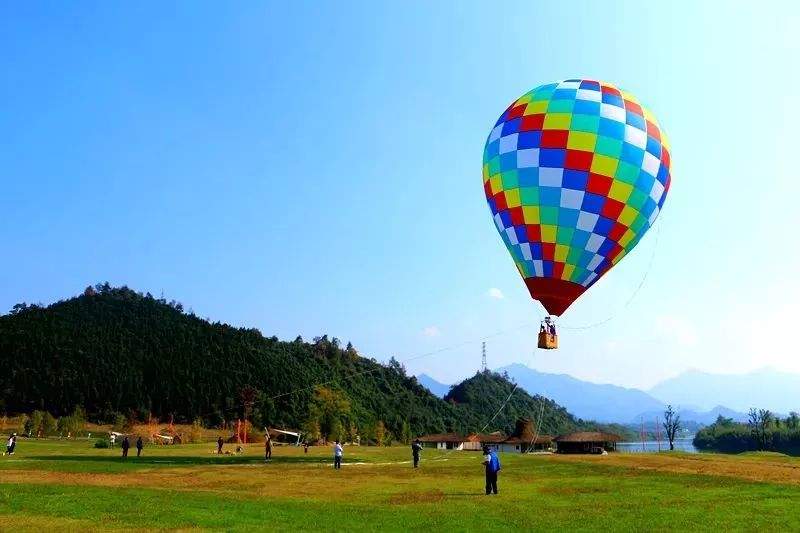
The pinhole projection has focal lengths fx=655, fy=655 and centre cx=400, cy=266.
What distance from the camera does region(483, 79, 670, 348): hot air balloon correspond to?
3250 cm

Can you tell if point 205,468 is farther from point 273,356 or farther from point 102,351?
point 273,356

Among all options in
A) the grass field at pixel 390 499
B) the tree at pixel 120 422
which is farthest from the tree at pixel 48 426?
the grass field at pixel 390 499

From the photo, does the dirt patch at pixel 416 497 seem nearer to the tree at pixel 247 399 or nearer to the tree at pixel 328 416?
the tree at pixel 247 399

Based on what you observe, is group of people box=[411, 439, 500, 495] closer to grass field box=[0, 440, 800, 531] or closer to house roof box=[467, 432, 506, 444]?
grass field box=[0, 440, 800, 531]

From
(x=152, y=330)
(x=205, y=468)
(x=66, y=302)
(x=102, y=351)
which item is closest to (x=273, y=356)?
(x=152, y=330)

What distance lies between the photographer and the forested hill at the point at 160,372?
5551 inches

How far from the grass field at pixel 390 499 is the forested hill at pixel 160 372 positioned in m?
88.4

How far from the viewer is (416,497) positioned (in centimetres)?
2222

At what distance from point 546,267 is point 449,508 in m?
17.1

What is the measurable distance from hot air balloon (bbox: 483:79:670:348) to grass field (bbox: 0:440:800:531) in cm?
1014

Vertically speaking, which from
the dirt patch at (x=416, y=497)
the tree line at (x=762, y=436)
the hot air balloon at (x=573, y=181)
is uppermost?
the hot air balloon at (x=573, y=181)

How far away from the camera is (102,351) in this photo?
155625 mm

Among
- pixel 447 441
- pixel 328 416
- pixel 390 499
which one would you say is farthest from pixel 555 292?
pixel 328 416

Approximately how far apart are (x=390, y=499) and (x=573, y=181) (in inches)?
721
